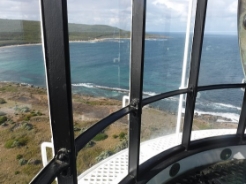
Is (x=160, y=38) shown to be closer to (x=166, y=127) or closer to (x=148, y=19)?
(x=148, y=19)

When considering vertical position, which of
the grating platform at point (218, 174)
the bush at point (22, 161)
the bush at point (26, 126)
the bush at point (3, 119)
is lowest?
→ the grating platform at point (218, 174)

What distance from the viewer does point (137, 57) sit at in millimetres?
2109

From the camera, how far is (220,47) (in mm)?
3227

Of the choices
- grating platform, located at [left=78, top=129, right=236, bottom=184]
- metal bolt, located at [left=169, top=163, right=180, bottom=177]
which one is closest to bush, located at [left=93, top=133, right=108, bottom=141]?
grating platform, located at [left=78, top=129, right=236, bottom=184]

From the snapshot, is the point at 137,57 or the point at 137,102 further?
the point at 137,102

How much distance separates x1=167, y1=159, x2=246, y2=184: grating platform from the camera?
312cm

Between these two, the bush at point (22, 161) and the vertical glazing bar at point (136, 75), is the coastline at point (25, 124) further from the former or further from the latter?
the vertical glazing bar at point (136, 75)

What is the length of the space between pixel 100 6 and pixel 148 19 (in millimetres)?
755

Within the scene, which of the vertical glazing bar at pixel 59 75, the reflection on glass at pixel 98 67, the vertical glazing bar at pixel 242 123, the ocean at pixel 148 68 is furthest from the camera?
the vertical glazing bar at pixel 242 123

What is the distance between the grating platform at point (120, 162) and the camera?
2416 mm

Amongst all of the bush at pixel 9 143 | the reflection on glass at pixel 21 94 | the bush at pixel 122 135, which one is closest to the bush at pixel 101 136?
the bush at pixel 122 135

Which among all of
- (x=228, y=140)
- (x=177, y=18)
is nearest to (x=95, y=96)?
(x=177, y=18)

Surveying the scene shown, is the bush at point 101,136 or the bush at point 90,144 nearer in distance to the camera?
the bush at point 90,144

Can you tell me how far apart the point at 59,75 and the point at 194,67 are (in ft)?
7.44
